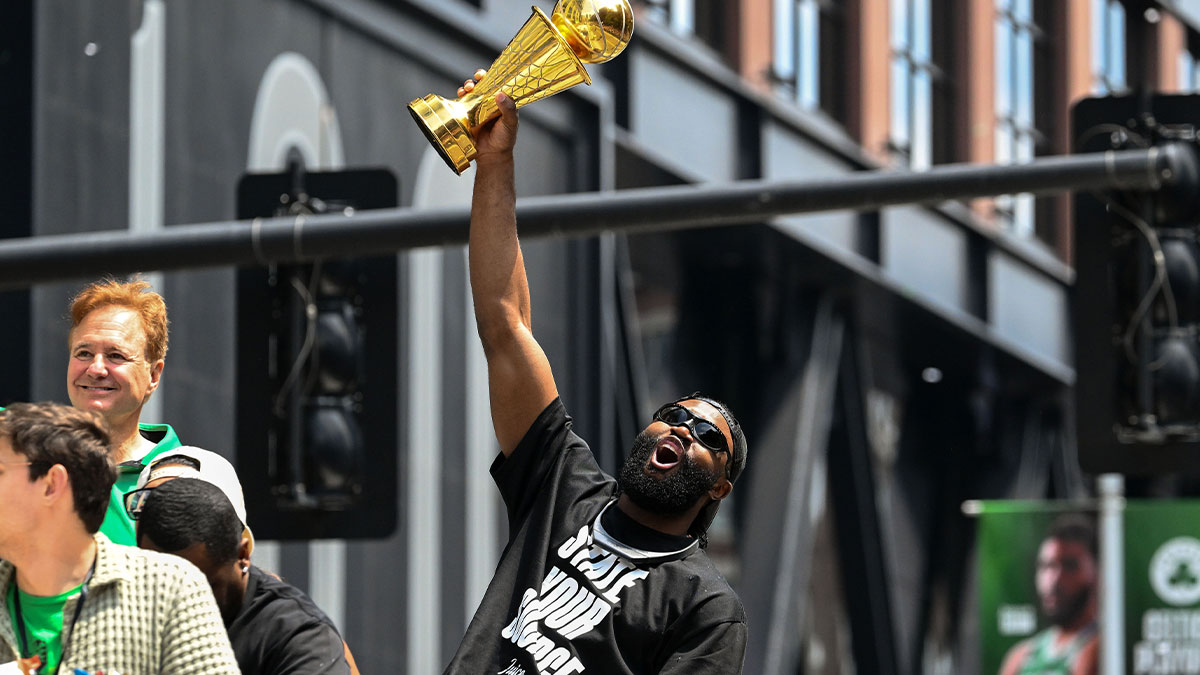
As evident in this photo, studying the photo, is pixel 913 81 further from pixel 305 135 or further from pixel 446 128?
pixel 446 128

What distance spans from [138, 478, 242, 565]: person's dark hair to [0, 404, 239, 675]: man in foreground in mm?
289

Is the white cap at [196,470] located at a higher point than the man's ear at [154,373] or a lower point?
lower

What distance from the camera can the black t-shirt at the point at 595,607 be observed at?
5.20 m

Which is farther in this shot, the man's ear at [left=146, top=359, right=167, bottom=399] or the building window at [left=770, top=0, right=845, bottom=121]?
the building window at [left=770, top=0, right=845, bottom=121]

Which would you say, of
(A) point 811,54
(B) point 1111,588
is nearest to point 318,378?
(B) point 1111,588

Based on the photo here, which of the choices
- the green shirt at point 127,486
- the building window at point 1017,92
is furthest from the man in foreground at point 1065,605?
the green shirt at point 127,486

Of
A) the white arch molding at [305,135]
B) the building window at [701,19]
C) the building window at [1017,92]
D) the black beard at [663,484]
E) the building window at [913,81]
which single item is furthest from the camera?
the building window at [1017,92]

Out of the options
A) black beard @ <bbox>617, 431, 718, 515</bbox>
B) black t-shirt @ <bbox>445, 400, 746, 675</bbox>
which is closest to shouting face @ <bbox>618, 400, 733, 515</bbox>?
black beard @ <bbox>617, 431, 718, 515</bbox>

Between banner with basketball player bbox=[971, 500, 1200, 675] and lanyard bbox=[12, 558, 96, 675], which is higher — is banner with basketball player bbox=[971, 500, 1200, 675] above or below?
below

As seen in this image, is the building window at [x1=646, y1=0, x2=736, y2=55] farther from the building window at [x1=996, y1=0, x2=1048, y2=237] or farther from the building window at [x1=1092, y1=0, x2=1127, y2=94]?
the building window at [x1=1092, y1=0, x2=1127, y2=94]

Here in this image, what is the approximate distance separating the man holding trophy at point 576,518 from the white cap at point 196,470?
0.62m

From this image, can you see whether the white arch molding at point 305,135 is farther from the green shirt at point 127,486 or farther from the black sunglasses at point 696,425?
the black sunglasses at point 696,425

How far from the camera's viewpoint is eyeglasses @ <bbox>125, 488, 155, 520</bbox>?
207 inches

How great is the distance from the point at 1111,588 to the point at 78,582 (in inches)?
690
